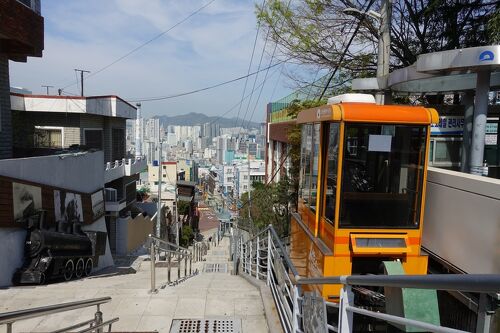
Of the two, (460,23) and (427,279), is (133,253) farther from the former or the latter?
(427,279)

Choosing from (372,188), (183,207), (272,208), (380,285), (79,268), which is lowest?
(183,207)

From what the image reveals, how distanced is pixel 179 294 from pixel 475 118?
473cm

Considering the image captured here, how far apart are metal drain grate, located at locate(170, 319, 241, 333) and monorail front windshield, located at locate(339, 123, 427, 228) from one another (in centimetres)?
176

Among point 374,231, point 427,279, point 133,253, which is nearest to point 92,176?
point 133,253

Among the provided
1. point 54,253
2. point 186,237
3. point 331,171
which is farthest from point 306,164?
point 186,237

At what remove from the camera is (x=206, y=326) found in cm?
523

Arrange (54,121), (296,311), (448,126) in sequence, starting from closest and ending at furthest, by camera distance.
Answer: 1. (296,311)
2. (448,126)
3. (54,121)

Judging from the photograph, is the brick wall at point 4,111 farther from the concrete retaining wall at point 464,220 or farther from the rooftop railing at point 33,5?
the concrete retaining wall at point 464,220

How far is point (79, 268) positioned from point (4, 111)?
4641 mm

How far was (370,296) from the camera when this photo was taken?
4828 millimetres

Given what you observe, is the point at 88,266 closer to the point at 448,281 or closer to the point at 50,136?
the point at 50,136

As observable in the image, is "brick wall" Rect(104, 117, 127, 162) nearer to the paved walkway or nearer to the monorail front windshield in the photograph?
the paved walkway

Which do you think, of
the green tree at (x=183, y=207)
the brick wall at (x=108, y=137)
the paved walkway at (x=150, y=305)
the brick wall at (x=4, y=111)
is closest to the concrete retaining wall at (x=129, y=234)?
the brick wall at (x=108, y=137)

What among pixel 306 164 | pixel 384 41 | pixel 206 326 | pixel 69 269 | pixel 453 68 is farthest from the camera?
pixel 69 269
